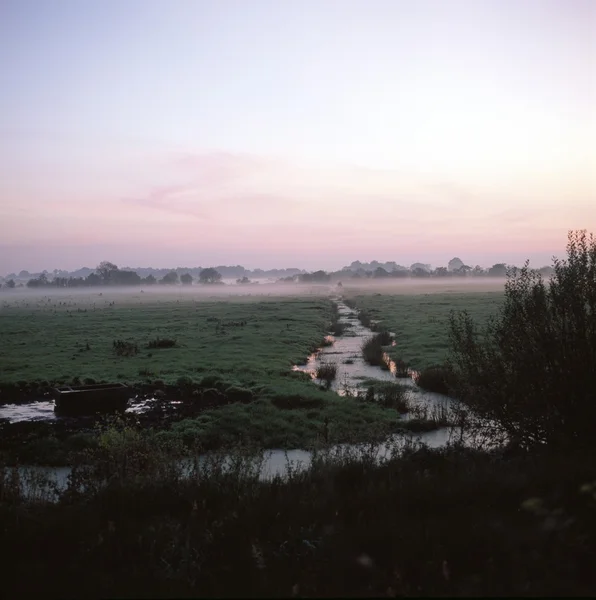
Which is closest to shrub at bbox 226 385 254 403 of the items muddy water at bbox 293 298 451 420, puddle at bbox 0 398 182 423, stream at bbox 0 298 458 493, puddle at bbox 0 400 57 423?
puddle at bbox 0 398 182 423

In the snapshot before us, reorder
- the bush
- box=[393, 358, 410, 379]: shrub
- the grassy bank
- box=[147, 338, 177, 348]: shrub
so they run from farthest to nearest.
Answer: box=[147, 338, 177, 348]: shrub → the bush → box=[393, 358, 410, 379]: shrub → the grassy bank

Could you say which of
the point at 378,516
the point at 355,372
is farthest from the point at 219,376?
the point at 378,516

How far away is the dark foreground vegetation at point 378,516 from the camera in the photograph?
20.7 ft

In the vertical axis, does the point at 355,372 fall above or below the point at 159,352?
below

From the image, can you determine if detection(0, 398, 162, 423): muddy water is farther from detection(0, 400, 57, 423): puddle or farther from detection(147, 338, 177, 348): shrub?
detection(147, 338, 177, 348): shrub

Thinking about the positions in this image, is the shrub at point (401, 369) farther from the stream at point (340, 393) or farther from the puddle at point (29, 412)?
the puddle at point (29, 412)

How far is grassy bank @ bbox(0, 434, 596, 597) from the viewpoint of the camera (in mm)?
6215

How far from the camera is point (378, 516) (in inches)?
323

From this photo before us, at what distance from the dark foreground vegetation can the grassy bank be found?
3cm

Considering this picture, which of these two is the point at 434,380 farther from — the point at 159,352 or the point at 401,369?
the point at 159,352

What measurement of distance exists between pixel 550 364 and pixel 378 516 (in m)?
6.32

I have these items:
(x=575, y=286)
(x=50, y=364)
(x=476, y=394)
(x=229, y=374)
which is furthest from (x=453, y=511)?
(x=50, y=364)

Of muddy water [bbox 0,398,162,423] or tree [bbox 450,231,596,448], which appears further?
muddy water [bbox 0,398,162,423]

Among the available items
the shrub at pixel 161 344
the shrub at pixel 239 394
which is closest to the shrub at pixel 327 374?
the shrub at pixel 239 394
